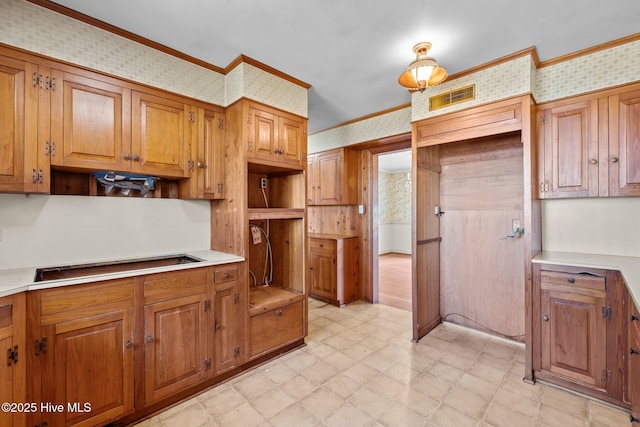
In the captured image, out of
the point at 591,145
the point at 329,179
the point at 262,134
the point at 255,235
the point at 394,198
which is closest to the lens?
the point at 591,145

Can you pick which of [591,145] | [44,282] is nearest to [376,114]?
[591,145]

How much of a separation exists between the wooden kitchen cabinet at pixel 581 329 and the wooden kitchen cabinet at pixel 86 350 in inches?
114

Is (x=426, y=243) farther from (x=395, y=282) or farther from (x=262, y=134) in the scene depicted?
(x=395, y=282)

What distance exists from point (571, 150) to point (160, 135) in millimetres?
3282

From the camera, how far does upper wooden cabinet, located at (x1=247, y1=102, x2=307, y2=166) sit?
2.43m

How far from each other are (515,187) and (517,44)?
50.7 inches

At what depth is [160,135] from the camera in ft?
7.30

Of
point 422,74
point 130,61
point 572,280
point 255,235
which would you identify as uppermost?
point 130,61

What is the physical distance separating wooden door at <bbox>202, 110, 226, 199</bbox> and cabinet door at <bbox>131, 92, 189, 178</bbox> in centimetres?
12

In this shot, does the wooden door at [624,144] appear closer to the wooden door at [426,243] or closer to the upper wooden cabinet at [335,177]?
the wooden door at [426,243]

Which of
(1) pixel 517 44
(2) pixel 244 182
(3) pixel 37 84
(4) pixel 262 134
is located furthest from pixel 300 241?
(1) pixel 517 44

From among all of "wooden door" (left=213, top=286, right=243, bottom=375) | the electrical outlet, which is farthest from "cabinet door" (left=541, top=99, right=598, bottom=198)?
"wooden door" (left=213, top=286, right=243, bottom=375)

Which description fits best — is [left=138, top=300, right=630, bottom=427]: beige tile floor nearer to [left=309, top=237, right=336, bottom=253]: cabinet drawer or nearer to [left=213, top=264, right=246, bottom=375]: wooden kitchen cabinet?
[left=213, top=264, right=246, bottom=375]: wooden kitchen cabinet

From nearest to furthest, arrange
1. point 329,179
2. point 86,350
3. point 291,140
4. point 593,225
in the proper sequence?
point 86,350, point 593,225, point 291,140, point 329,179
